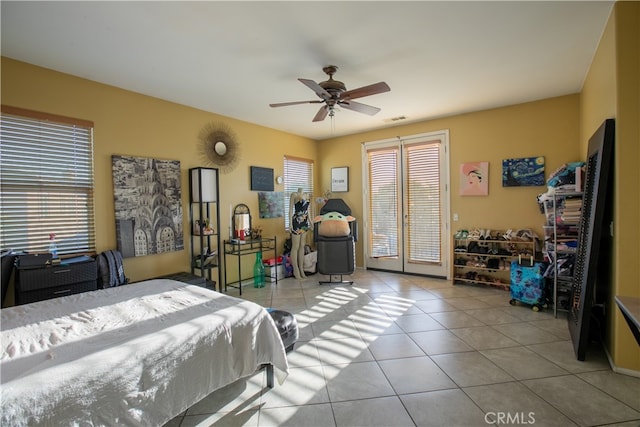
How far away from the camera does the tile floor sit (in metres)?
1.90

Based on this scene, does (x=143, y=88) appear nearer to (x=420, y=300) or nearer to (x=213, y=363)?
(x=213, y=363)

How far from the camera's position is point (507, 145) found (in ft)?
14.9

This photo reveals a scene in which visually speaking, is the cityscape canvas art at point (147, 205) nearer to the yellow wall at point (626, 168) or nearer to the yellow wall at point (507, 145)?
the yellow wall at point (507, 145)

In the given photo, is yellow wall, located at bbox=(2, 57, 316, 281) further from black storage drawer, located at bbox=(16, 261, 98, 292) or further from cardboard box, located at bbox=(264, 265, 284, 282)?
cardboard box, located at bbox=(264, 265, 284, 282)

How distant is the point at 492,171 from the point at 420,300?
233 cm

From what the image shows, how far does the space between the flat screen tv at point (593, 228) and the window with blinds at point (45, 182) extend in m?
4.80

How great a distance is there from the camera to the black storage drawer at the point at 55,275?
260cm

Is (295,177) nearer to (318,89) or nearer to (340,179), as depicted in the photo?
(340,179)

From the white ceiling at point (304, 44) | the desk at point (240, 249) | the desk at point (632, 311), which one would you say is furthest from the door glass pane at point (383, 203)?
the desk at point (632, 311)

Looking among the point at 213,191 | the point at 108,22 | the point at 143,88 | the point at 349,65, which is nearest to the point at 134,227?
the point at 213,191

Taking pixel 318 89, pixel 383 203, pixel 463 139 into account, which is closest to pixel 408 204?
pixel 383 203

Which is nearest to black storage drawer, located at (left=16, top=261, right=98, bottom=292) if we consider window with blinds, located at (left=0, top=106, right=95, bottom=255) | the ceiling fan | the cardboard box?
window with blinds, located at (left=0, top=106, right=95, bottom=255)

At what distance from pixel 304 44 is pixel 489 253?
3.84 m

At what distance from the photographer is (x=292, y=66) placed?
3053mm
